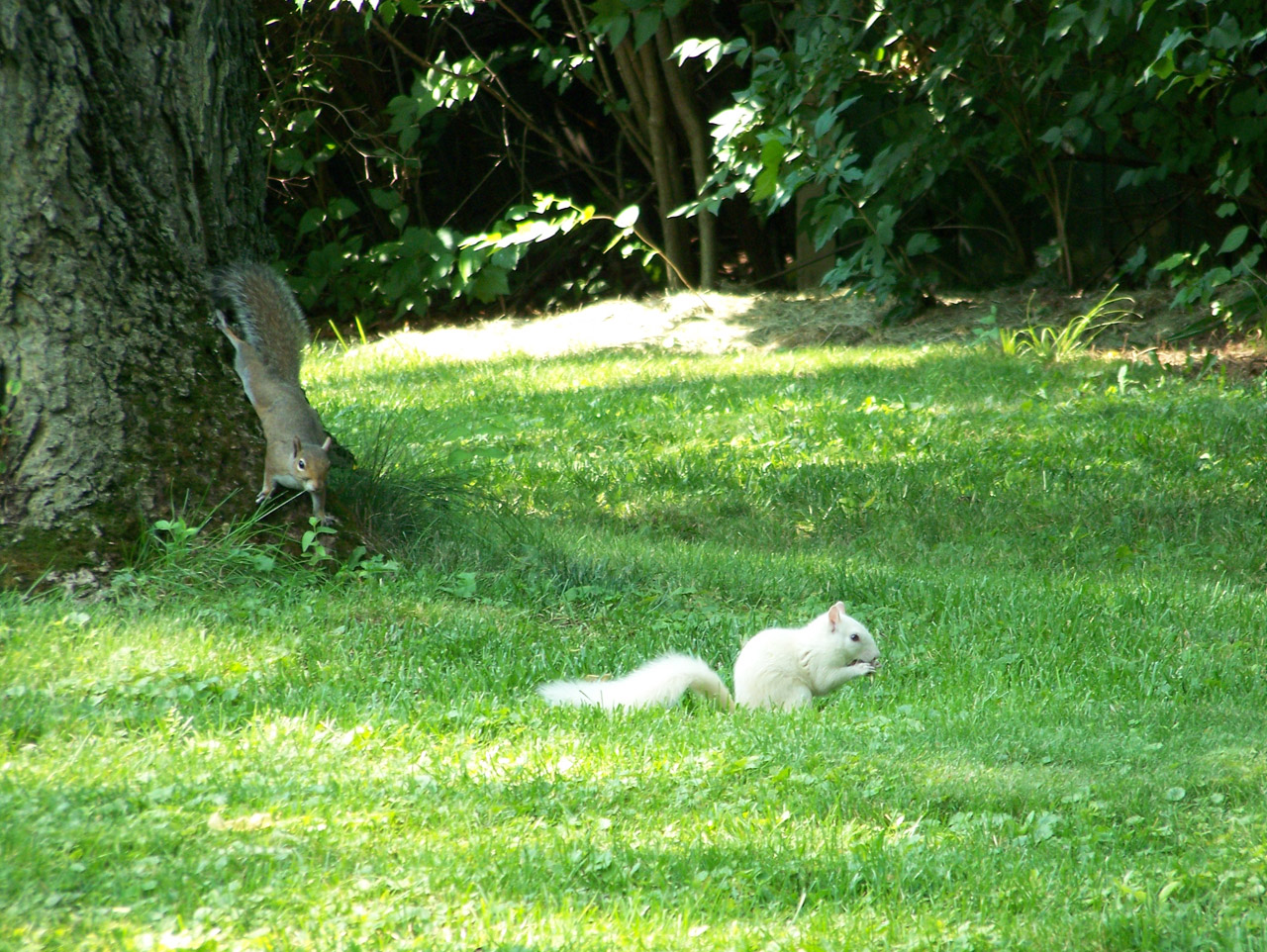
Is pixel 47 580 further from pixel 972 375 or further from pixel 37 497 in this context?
pixel 972 375

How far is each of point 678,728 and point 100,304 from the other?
2.29 m

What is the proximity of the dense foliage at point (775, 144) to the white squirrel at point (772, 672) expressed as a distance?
3439mm

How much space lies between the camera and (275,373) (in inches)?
188

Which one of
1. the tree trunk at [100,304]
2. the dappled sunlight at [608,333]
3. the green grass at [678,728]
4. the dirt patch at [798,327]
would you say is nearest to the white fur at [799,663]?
the green grass at [678,728]

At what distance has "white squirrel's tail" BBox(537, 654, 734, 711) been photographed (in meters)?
3.68

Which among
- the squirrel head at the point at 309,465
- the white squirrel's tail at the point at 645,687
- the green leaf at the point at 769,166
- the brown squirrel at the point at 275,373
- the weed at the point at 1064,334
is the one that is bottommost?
the weed at the point at 1064,334

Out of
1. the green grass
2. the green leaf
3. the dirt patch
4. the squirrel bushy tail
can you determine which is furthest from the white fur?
the green leaf

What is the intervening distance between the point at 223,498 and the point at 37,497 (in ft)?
1.88

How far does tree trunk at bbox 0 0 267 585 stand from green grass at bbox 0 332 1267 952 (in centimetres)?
29

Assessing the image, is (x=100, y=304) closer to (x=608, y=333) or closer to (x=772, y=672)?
(x=772, y=672)

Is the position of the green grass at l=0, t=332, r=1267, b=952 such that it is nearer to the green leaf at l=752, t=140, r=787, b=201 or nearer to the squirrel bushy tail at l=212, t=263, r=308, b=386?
the squirrel bushy tail at l=212, t=263, r=308, b=386

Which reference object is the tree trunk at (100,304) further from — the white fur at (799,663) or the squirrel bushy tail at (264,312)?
the white fur at (799,663)

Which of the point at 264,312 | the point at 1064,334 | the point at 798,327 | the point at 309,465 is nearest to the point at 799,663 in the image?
the point at 309,465

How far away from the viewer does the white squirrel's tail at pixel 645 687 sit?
3.68 metres
